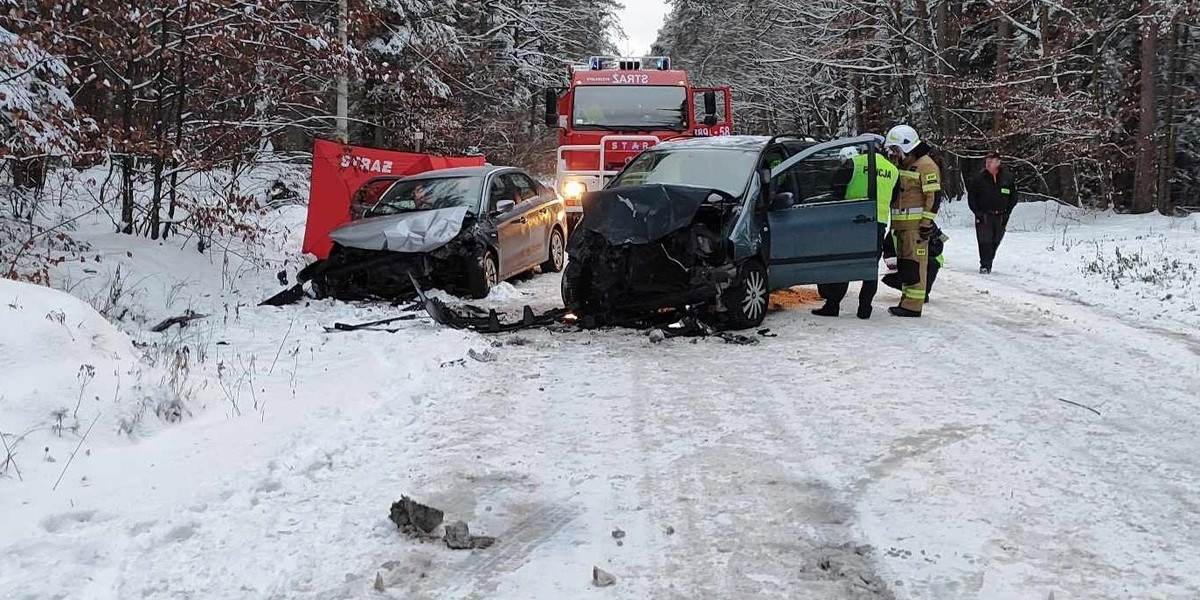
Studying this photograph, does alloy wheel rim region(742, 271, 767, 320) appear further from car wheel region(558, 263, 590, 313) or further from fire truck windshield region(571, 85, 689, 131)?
fire truck windshield region(571, 85, 689, 131)

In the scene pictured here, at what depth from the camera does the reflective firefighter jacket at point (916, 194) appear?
886cm

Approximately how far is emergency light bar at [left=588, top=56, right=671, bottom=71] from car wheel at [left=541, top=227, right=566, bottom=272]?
13.2 ft

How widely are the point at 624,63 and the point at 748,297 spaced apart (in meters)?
8.94

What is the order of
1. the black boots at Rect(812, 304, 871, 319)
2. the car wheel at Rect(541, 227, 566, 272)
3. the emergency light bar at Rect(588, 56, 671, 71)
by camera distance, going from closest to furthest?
1. the black boots at Rect(812, 304, 871, 319)
2. the car wheel at Rect(541, 227, 566, 272)
3. the emergency light bar at Rect(588, 56, 671, 71)

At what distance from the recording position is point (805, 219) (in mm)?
8555

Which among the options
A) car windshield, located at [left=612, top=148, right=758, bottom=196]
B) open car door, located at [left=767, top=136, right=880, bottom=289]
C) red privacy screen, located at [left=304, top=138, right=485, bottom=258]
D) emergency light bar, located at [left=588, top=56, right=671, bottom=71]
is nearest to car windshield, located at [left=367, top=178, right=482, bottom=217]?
red privacy screen, located at [left=304, top=138, right=485, bottom=258]

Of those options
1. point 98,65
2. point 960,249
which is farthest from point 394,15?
point 960,249

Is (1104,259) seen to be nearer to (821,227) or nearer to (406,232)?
(821,227)

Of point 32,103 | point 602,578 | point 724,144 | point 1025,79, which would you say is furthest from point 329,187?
point 1025,79

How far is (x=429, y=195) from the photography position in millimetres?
10836

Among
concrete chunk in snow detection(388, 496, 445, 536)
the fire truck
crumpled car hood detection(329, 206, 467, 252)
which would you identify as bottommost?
A: concrete chunk in snow detection(388, 496, 445, 536)

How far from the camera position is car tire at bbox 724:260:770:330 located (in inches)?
312

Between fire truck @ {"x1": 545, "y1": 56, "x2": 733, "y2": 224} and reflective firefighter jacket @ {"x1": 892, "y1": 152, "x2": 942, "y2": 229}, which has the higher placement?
fire truck @ {"x1": 545, "y1": 56, "x2": 733, "y2": 224}

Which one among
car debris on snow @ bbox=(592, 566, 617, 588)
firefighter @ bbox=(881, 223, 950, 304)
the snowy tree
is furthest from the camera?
the snowy tree
